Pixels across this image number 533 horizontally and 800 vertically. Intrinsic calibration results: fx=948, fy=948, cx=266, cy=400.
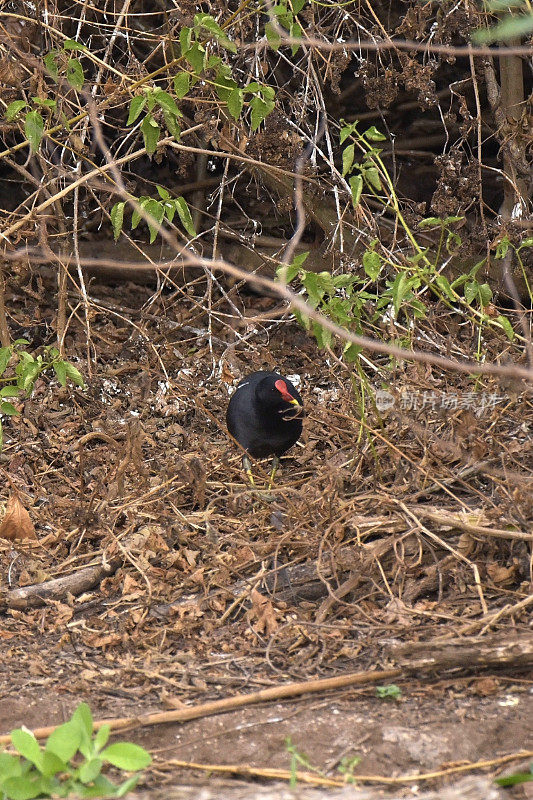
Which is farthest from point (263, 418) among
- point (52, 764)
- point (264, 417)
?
point (52, 764)

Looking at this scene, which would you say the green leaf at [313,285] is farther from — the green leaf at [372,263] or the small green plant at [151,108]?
the small green plant at [151,108]

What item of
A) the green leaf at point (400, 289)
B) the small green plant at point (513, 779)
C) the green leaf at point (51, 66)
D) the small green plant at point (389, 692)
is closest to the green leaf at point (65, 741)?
the small green plant at point (389, 692)

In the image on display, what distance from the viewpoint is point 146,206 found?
3980 millimetres

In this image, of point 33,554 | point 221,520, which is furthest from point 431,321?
point 33,554

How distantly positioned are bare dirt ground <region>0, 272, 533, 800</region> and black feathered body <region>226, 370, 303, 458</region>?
19 centimetres

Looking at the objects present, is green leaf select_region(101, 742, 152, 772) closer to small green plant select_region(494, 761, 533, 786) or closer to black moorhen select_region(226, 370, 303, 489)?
small green plant select_region(494, 761, 533, 786)

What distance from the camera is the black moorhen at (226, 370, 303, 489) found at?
4.45 m

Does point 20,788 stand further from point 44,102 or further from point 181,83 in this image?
point 44,102

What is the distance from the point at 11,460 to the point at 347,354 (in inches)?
88.0

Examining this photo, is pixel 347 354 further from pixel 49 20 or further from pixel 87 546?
pixel 49 20

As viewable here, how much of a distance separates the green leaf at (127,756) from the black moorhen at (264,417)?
6.92 feet

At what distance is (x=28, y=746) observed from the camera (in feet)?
7.88

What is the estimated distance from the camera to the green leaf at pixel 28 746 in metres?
2.37

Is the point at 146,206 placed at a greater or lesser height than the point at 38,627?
greater
